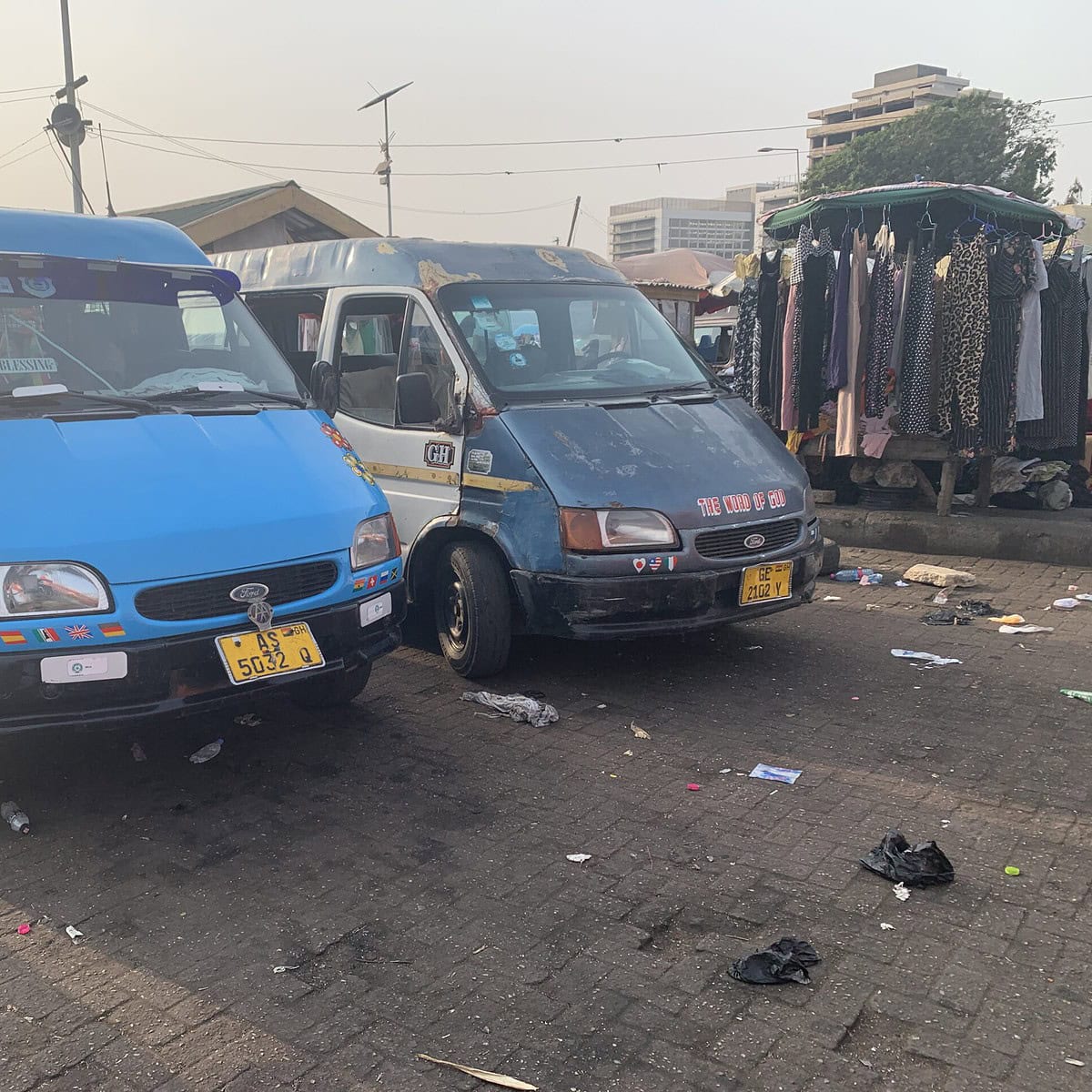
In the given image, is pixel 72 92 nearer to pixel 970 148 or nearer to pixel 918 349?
pixel 918 349

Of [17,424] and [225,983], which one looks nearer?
[225,983]

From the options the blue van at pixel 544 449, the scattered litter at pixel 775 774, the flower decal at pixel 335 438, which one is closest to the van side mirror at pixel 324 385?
the blue van at pixel 544 449

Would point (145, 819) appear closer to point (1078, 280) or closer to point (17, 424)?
point (17, 424)

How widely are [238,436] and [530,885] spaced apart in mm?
2263

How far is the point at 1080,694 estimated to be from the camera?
5.21m

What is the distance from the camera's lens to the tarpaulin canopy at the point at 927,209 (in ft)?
27.5

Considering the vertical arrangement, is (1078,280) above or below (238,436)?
above

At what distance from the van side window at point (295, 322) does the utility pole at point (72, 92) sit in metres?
12.8

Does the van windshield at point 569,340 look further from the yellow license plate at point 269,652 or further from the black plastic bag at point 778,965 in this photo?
the black plastic bag at point 778,965

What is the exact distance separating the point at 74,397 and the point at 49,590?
44.1 inches

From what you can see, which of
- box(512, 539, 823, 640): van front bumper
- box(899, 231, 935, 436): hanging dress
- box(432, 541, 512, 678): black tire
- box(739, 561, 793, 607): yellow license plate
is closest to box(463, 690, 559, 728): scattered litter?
box(432, 541, 512, 678): black tire

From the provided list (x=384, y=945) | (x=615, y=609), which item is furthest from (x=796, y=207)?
(x=384, y=945)

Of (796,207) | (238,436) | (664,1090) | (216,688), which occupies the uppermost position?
(796,207)

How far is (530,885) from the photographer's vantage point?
3.44 meters
